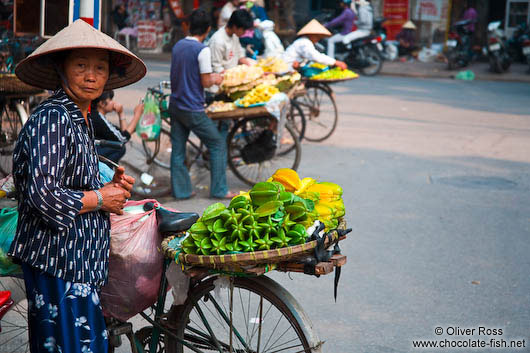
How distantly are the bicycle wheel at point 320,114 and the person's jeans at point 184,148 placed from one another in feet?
9.68

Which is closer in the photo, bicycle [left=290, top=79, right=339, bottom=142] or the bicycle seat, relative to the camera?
the bicycle seat

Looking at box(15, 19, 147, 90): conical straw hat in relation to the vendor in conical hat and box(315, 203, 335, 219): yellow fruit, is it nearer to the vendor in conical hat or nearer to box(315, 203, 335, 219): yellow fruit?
box(315, 203, 335, 219): yellow fruit

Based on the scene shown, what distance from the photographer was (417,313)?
4.32 m

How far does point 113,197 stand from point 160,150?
17.5 feet

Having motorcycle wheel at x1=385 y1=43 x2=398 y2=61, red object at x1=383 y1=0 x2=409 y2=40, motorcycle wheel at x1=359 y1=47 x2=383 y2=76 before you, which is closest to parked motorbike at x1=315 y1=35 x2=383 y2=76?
motorcycle wheel at x1=359 y1=47 x2=383 y2=76

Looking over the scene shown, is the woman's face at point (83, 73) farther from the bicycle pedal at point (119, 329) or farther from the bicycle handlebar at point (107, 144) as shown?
the bicycle handlebar at point (107, 144)

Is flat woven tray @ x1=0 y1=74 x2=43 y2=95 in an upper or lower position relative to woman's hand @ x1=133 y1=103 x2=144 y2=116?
upper

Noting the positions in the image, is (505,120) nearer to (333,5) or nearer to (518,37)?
(518,37)

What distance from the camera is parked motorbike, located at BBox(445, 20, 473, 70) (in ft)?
64.2

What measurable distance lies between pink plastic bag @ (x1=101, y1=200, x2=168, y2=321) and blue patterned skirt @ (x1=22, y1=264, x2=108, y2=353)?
0.21 m

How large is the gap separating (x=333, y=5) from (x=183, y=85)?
19277 millimetres

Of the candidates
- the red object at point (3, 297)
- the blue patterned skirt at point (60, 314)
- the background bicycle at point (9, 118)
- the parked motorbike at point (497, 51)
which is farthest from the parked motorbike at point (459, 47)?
the blue patterned skirt at point (60, 314)

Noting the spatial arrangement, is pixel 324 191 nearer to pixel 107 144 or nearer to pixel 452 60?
pixel 107 144

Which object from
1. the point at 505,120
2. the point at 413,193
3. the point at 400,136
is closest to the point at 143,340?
the point at 413,193
